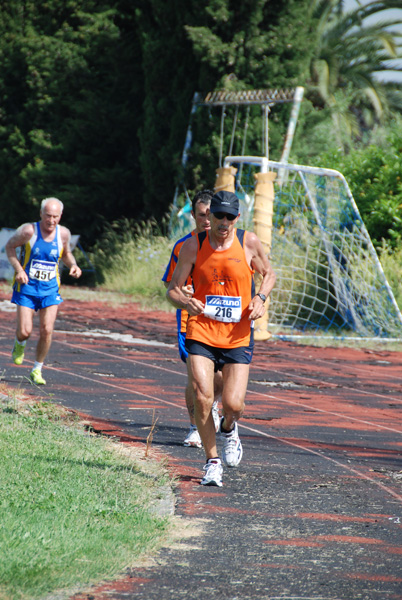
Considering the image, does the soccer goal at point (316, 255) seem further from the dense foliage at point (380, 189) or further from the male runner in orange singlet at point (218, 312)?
the male runner in orange singlet at point (218, 312)

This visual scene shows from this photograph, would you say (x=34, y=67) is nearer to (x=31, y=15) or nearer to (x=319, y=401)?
(x=31, y=15)

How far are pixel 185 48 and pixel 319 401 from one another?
1544 centimetres

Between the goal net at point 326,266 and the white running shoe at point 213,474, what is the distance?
373 inches

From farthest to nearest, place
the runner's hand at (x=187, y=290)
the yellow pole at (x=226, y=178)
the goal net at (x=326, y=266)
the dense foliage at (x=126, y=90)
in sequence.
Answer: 1. the dense foliage at (x=126, y=90)
2. the goal net at (x=326, y=266)
3. the yellow pole at (x=226, y=178)
4. the runner's hand at (x=187, y=290)

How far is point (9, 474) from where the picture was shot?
5301mm

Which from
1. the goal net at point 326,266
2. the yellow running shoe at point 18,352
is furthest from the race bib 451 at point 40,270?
the goal net at point 326,266

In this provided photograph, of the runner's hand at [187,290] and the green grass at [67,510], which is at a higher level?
the runner's hand at [187,290]

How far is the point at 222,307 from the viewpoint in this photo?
576cm

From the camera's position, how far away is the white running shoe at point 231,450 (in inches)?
233

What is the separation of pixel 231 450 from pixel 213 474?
307 mm

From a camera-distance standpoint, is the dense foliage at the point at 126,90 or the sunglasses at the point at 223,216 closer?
the sunglasses at the point at 223,216

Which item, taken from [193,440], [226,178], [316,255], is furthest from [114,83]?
[193,440]

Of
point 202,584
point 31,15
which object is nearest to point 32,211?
point 31,15

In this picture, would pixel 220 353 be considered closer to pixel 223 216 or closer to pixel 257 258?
pixel 257 258
